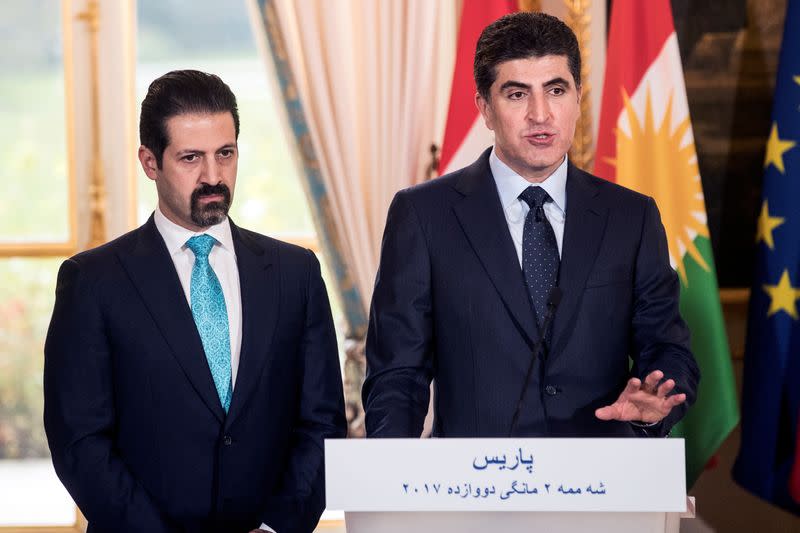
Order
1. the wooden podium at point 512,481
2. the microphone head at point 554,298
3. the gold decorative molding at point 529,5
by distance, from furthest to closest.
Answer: the gold decorative molding at point 529,5 < the microphone head at point 554,298 < the wooden podium at point 512,481

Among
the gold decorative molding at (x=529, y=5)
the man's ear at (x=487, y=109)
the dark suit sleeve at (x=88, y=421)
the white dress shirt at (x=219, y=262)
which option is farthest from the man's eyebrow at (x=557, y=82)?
the gold decorative molding at (x=529, y=5)

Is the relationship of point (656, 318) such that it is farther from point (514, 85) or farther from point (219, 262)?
point (219, 262)

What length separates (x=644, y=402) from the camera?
1.70 m

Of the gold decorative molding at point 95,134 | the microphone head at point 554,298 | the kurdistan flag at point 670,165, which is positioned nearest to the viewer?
the microphone head at point 554,298

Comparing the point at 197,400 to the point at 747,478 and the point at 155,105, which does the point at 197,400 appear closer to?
the point at 155,105

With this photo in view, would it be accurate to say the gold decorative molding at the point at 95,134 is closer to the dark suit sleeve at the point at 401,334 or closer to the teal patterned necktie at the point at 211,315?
the teal patterned necktie at the point at 211,315

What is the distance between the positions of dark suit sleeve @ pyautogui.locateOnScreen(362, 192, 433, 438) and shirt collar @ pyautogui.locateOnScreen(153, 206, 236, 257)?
32cm

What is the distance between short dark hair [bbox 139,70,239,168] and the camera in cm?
196

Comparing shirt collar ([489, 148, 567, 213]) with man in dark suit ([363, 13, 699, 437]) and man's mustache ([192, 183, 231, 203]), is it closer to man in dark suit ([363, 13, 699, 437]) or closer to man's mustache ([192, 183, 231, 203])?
man in dark suit ([363, 13, 699, 437])

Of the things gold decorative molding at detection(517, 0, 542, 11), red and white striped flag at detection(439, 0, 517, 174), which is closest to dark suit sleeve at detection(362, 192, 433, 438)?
red and white striped flag at detection(439, 0, 517, 174)

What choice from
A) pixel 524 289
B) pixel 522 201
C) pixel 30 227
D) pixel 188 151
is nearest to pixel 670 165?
pixel 522 201

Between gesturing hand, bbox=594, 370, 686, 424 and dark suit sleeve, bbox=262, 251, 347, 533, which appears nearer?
gesturing hand, bbox=594, 370, 686, 424

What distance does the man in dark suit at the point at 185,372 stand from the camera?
189 cm

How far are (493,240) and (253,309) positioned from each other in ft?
1.62
